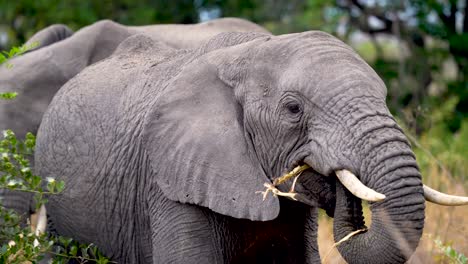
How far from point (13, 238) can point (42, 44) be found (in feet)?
9.39

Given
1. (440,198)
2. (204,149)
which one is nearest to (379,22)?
(204,149)

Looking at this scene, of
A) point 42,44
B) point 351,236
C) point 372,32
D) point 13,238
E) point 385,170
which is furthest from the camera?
point 372,32

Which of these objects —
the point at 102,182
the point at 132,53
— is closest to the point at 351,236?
the point at 102,182

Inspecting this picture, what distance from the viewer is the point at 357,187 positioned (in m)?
4.13

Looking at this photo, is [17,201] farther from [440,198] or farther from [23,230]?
[440,198]

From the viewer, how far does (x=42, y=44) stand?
817cm

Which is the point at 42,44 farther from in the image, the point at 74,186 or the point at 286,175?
the point at 286,175

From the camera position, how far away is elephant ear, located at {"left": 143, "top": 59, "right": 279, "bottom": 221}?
475 centimetres

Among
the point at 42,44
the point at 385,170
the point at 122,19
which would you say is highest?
the point at 385,170

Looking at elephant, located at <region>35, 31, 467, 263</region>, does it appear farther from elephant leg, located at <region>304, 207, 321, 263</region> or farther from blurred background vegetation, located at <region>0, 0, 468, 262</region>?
blurred background vegetation, located at <region>0, 0, 468, 262</region>

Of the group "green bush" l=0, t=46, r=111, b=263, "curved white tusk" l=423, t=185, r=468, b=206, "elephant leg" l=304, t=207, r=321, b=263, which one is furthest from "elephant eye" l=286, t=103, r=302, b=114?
"green bush" l=0, t=46, r=111, b=263

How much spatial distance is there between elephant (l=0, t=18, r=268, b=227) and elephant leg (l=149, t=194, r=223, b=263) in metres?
2.31

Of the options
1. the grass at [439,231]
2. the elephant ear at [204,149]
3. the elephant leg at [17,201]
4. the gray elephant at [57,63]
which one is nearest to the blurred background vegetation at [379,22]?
the grass at [439,231]

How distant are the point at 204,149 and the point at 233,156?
0.16 meters
